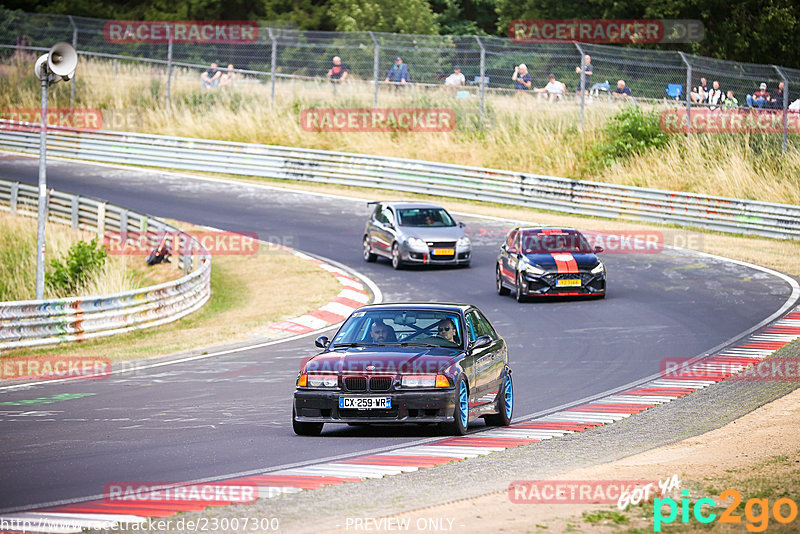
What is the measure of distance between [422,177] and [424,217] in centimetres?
994

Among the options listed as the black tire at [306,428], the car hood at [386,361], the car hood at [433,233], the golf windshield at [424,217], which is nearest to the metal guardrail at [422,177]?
the golf windshield at [424,217]

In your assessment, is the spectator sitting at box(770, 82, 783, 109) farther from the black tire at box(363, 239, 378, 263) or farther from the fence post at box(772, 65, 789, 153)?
the black tire at box(363, 239, 378, 263)

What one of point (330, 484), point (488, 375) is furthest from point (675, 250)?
point (330, 484)

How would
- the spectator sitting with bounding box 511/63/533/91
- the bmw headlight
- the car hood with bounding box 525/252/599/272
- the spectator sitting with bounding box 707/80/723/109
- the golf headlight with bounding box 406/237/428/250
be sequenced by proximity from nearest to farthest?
the car hood with bounding box 525/252/599/272 → the bmw headlight → the golf headlight with bounding box 406/237/428/250 → the spectator sitting with bounding box 707/80/723/109 → the spectator sitting with bounding box 511/63/533/91

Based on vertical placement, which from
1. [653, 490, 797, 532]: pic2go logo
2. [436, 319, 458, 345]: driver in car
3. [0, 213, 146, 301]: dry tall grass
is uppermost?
[653, 490, 797, 532]: pic2go logo

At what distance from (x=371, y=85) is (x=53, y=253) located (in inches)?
644

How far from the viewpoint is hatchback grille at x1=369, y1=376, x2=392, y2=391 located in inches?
446

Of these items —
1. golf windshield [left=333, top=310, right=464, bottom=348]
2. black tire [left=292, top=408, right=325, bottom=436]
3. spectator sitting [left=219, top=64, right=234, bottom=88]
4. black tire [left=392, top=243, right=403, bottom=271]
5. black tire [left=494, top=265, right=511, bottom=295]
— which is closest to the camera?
black tire [left=292, top=408, right=325, bottom=436]

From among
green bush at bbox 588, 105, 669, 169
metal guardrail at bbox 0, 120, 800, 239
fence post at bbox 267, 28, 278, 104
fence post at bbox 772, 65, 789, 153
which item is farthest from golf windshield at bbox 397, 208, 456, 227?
fence post at bbox 267, 28, 278, 104

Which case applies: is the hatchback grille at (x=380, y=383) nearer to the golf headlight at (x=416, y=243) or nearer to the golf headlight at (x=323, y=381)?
the golf headlight at (x=323, y=381)

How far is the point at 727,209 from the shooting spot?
1267 inches

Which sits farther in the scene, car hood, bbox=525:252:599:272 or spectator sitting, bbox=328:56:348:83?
spectator sitting, bbox=328:56:348:83

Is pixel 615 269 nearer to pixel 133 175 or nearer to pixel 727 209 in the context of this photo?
pixel 727 209

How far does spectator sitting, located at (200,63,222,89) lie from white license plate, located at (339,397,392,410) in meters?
34.3
